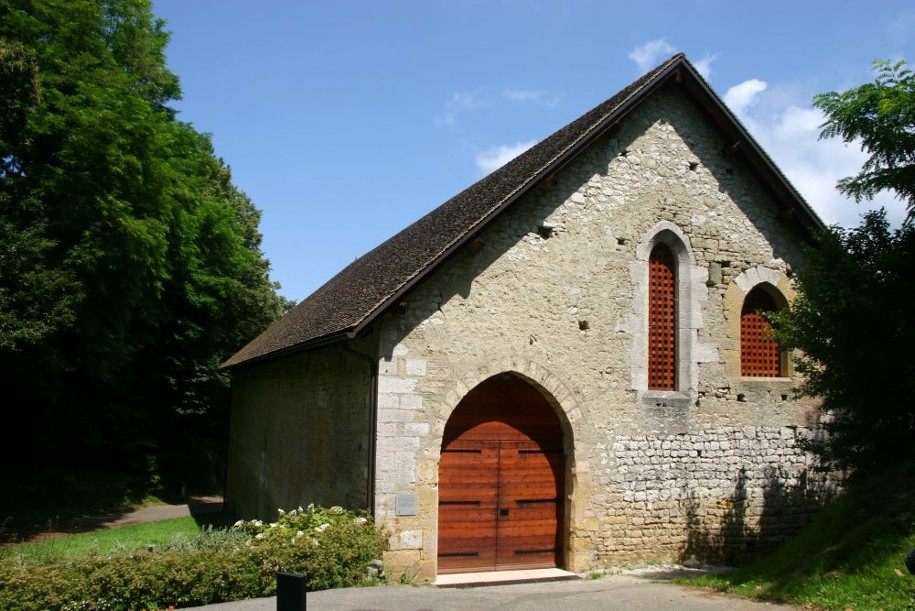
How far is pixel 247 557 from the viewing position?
9.06 m

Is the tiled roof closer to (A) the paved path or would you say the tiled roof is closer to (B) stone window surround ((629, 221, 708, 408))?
(B) stone window surround ((629, 221, 708, 408))

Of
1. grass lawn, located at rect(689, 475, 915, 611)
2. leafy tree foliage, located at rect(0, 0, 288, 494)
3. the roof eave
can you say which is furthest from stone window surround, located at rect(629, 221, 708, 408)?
leafy tree foliage, located at rect(0, 0, 288, 494)

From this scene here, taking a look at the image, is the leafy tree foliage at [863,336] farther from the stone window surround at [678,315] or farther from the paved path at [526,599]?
the paved path at [526,599]

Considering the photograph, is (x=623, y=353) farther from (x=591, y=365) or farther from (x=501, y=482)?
(x=501, y=482)

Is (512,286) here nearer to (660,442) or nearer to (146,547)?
(660,442)

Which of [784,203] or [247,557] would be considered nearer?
[247,557]

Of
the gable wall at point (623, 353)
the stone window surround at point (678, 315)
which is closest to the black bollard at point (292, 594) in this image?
the gable wall at point (623, 353)

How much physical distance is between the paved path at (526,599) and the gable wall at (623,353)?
1032 millimetres

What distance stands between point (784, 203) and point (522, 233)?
5187 millimetres

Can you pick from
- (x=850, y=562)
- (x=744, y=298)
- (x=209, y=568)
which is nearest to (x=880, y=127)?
(x=744, y=298)

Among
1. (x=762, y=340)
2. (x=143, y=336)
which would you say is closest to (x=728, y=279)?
(x=762, y=340)

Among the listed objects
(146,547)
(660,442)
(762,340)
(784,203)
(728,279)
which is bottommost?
(146,547)

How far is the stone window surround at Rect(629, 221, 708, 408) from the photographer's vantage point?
39.9ft

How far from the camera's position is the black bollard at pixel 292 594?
14.8 ft
